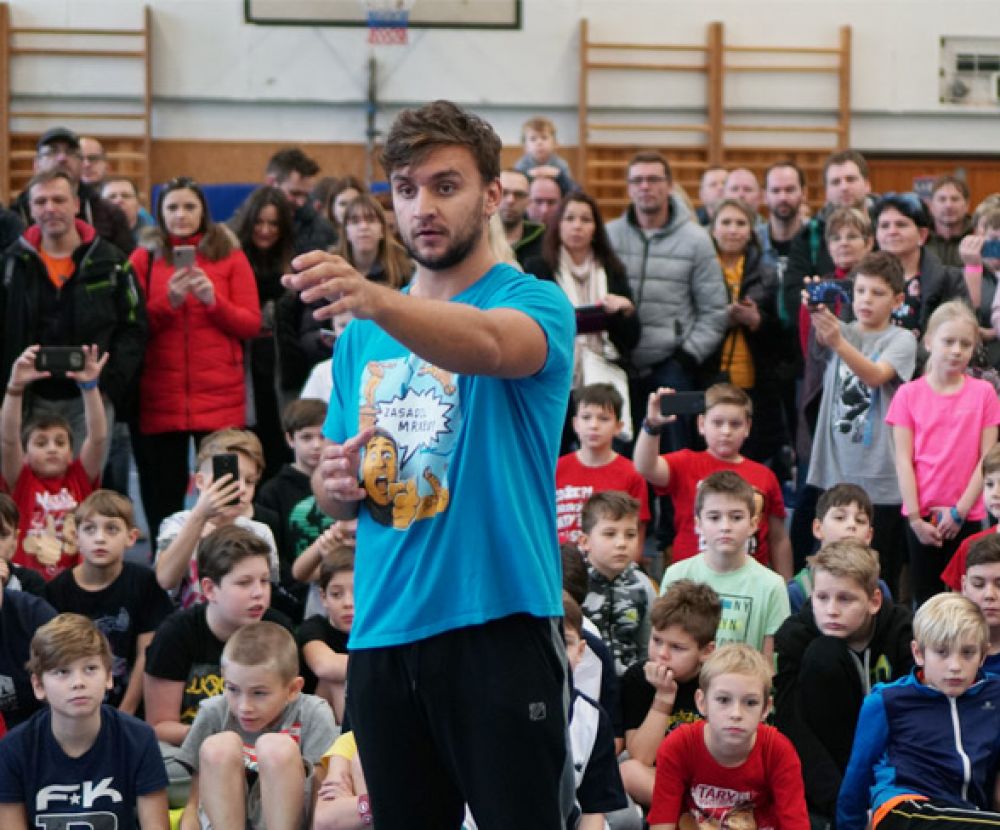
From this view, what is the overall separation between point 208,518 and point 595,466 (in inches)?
59.8

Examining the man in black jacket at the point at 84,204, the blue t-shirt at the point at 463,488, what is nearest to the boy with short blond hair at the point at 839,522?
the blue t-shirt at the point at 463,488

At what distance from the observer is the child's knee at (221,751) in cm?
385

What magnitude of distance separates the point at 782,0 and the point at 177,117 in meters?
5.56

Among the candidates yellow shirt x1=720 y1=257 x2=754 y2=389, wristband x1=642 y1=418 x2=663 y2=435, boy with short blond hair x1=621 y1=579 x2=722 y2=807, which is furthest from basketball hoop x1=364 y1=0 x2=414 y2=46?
boy with short blond hair x1=621 y1=579 x2=722 y2=807

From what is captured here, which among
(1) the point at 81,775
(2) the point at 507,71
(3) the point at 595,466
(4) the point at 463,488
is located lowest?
(1) the point at 81,775

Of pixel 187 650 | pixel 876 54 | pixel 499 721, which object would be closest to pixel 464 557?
pixel 499 721

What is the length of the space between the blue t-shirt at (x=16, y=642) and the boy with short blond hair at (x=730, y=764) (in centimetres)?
191

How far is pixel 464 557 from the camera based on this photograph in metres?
2.10

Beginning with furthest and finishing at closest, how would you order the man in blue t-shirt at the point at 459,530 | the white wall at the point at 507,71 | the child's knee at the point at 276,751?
the white wall at the point at 507,71 < the child's knee at the point at 276,751 < the man in blue t-shirt at the point at 459,530

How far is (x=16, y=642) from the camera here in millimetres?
4430

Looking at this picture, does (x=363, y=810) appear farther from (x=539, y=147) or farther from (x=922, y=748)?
(x=539, y=147)

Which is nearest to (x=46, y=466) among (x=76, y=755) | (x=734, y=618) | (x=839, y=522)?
(x=76, y=755)

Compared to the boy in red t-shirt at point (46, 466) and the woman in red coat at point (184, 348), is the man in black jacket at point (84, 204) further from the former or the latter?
the boy in red t-shirt at point (46, 466)

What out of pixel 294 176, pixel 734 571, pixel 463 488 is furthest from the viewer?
pixel 294 176
